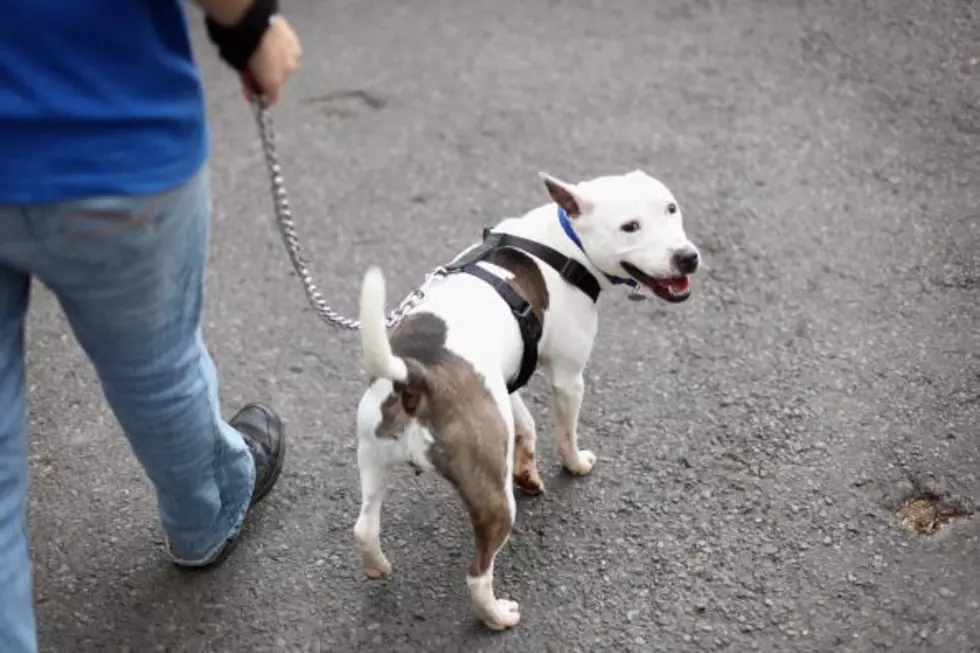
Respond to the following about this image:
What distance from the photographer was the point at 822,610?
1.68 meters

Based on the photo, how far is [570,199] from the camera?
1644 mm

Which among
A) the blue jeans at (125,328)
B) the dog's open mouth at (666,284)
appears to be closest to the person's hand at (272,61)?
the blue jeans at (125,328)

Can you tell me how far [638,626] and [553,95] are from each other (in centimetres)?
178

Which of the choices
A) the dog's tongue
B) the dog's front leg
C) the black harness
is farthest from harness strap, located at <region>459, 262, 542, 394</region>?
the dog's tongue

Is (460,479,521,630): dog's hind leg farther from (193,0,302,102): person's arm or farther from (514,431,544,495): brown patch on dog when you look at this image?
(193,0,302,102): person's arm

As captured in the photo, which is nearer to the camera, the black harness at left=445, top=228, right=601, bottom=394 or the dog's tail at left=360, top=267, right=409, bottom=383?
the dog's tail at left=360, top=267, right=409, bottom=383

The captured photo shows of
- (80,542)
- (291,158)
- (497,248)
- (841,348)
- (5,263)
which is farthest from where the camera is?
(291,158)

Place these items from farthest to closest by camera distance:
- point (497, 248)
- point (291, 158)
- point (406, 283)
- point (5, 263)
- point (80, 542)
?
point (291, 158) → point (406, 283) → point (80, 542) → point (497, 248) → point (5, 263)

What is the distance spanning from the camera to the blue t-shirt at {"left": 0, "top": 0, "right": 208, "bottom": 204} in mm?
1014

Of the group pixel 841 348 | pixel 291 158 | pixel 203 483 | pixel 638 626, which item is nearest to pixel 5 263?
pixel 203 483

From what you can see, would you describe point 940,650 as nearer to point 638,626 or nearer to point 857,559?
point 857,559

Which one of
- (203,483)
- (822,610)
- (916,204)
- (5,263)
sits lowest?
(203,483)

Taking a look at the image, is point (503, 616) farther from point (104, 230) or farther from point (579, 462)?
point (104, 230)

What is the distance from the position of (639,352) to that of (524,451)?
0.45 meters
